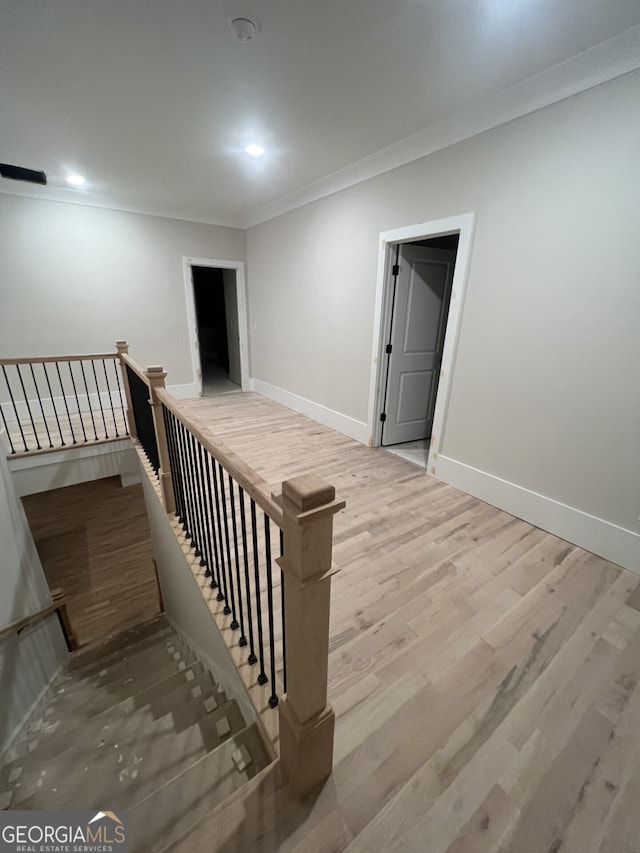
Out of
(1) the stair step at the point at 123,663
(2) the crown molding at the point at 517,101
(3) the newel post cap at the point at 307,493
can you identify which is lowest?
(1) the stair step at the point at 123,663

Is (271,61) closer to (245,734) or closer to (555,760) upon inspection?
(245,734)

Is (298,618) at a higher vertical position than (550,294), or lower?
lower

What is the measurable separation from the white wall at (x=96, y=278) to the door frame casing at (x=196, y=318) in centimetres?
9

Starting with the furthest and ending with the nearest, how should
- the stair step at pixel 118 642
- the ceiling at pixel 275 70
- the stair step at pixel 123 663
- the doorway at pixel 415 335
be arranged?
1. the doorway at pixel 415 335
2. the stair step at pixel 118 642
3. the stair step at pixel 123 663
4. the ceiling at pixel 275 70

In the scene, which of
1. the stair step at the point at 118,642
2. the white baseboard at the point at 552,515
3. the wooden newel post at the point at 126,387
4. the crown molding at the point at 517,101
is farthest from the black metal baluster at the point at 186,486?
the crown molding at the point at 517,101

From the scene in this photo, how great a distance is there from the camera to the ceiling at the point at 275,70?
1.51 m

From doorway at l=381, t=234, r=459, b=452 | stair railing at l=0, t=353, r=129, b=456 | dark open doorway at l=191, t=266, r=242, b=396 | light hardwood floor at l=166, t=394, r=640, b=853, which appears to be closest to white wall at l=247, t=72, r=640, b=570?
doorway at l=381, t=234, r=459, b=452

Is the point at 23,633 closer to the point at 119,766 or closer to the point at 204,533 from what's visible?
the point at 119,766

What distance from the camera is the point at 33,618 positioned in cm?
251

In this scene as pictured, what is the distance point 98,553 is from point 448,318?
5006 mm

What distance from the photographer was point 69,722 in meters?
2.13

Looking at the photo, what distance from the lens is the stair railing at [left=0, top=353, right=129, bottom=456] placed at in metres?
3.47

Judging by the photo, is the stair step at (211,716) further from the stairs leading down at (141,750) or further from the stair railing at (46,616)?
the stair railing at (46,616)

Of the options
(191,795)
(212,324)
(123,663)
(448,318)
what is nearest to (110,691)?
(123,663)
